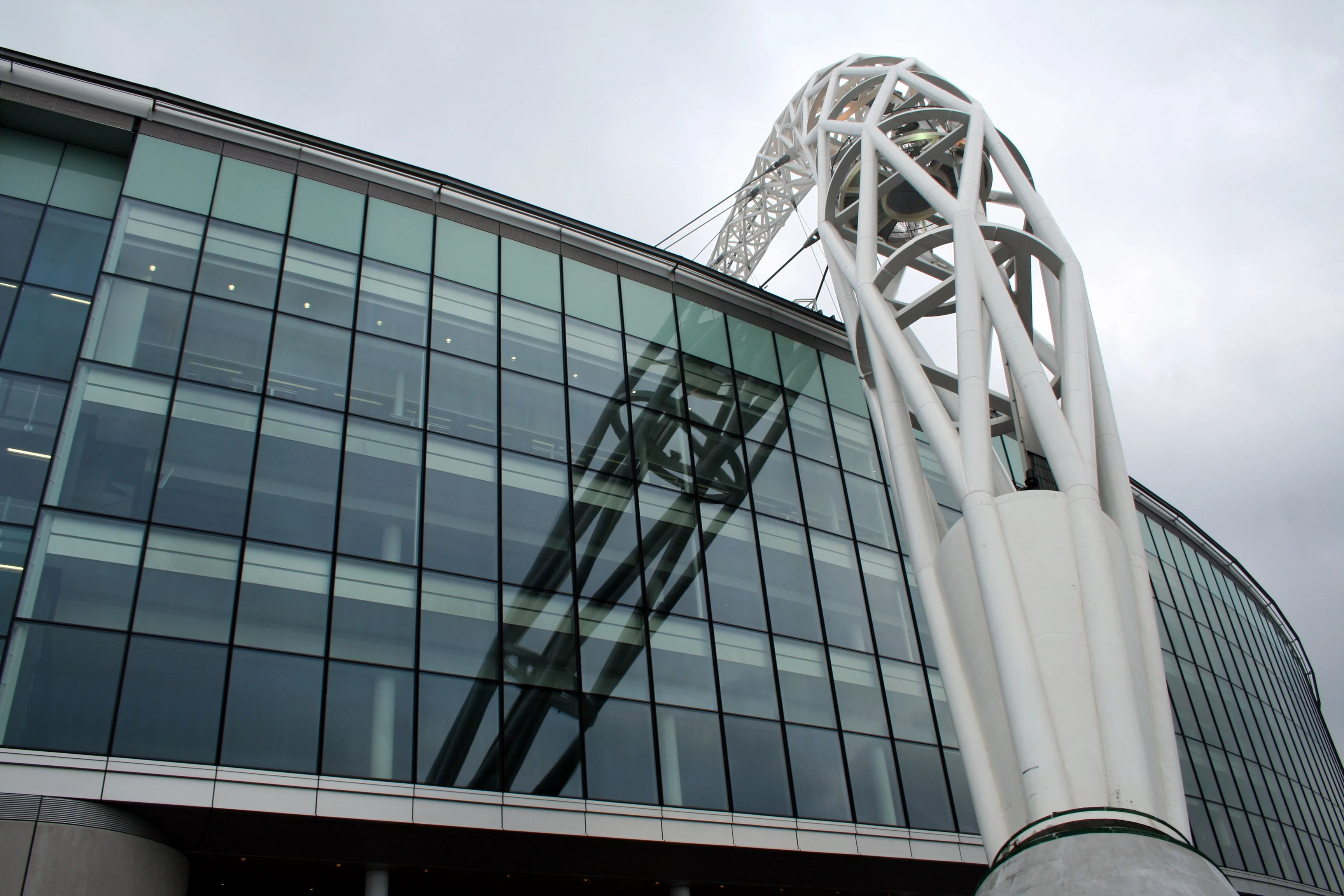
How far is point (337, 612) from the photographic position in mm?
18938

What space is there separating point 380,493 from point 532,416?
15.0 ft

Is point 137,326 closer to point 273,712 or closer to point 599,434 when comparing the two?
point 273,712

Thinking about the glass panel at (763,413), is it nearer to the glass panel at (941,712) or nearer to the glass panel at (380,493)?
the glass panel at (941,712)

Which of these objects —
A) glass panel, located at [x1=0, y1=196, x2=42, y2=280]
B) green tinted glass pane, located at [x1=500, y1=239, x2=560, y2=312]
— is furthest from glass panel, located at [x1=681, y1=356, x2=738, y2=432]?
glass panel, located at [x1=0, y1=196, x2=42, y2=280]

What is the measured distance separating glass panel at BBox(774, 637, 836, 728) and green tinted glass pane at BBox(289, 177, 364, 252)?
570 inches

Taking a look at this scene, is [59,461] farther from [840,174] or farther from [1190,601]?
[1190,601]

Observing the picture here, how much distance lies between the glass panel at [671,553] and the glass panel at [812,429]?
15.9 feet

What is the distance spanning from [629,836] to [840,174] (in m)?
17.4

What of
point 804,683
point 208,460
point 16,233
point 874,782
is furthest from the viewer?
point 804,683

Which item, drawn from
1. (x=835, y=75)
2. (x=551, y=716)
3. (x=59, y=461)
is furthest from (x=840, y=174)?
(x=59, y=461)

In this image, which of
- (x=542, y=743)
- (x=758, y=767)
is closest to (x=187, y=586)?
(x=542, y=743)

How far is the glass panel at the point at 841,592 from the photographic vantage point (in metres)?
25.1

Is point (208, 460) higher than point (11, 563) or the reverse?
higher

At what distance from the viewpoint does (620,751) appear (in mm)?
20219
